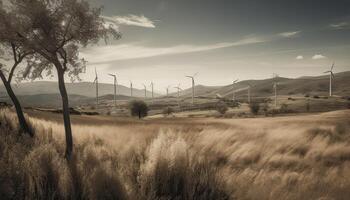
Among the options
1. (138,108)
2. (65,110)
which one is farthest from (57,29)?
(138,108)

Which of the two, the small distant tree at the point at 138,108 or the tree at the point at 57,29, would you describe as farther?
the small distant tree at the point at 138,108

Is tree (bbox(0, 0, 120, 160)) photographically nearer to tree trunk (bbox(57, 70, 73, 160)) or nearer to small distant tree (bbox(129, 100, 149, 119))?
tree trunk (bbox(57, 70, 73, 160))

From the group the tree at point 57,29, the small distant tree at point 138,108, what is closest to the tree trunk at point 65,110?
the tree at point 57,29

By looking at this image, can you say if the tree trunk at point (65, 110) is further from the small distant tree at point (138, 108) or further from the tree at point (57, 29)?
the small distant tree at point (138, 108)

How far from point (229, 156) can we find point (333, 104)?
125 meters

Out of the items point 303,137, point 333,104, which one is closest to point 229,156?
point 303,137

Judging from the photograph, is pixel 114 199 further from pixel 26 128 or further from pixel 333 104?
pixel 333 104

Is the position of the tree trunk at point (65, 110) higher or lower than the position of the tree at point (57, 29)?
lower

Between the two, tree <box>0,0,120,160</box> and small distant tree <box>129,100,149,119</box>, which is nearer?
tree <box>0,0,120,160</box>

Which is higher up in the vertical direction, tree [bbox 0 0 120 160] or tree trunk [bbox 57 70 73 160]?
tree [bbox 0 0 120 160]

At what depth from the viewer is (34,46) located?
45.5ft

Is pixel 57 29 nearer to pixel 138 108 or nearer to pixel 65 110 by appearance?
pixel 65 110

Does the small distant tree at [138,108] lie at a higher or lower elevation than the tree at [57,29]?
lower

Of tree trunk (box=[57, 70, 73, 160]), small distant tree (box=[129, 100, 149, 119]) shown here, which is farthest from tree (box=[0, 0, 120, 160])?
small distant tree (box=[129, 100, 149, 119])
